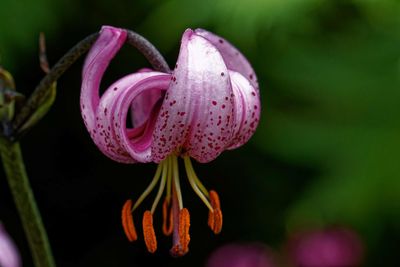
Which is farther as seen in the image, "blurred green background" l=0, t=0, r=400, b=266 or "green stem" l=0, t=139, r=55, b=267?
"blurred green background" l=0, t=0, r=400, b=266

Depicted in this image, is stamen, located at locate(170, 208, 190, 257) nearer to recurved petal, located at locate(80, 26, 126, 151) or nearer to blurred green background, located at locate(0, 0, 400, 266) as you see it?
recurved petal, located at locate(80, 26, 126, 151)

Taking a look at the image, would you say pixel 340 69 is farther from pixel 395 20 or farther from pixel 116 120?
pixel 116 120

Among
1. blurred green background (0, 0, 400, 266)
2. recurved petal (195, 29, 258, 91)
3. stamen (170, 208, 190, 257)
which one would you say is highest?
recurved petal (195, 29, 258, 91)

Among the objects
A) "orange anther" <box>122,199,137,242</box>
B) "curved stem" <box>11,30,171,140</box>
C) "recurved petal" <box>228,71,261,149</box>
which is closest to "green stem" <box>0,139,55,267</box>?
"curved stem" <box>11,30,171,140</box>

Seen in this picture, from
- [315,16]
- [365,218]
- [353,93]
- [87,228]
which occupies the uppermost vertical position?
[315,16]

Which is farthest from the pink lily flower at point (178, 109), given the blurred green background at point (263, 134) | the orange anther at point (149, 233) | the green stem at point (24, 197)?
the blurred green background at point (263, 134)

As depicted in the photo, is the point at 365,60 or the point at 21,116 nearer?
the point at 21,116

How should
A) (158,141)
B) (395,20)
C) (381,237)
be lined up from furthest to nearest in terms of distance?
(381,237), (395,20), (158,141)

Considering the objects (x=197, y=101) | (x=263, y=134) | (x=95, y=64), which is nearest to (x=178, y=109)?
(x=197, y=101)

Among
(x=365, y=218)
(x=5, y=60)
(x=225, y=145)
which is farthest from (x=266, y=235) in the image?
(x=225, y=145)
